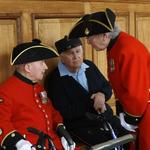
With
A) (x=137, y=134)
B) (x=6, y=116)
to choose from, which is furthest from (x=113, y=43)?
(x=6, y=116)

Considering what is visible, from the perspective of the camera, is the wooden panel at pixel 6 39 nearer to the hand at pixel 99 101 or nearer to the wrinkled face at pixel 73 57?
the wrinkled face at pixel 73 57

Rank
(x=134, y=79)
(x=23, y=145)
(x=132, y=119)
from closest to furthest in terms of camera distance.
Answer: (x=23, y=145), (x=134, y=79), (x=132, y=119)

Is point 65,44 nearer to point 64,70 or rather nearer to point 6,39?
point 64,70

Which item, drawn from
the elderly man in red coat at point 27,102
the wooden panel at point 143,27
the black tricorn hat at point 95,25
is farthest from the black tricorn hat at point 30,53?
the wooden panel at point 143,27

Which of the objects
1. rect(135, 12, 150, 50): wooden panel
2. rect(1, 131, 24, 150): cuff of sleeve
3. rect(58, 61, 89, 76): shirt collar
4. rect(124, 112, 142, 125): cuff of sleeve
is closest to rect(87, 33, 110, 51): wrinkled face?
rect(124, 112, 142, 125): cuff of sleeve

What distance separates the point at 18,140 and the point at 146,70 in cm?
76

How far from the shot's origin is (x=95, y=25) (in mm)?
2074

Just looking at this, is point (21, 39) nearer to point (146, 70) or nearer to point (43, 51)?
point (43, 51)

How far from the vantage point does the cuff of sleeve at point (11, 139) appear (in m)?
1.85

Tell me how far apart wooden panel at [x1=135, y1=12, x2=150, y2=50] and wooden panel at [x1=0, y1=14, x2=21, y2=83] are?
4.41ft

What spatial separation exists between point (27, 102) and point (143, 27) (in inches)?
69.0

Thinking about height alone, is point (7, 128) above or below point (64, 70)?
below

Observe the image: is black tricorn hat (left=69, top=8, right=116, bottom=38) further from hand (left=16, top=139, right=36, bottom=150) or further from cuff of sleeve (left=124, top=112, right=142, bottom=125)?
hand (left=16, top=139, right=36, bottom=150)

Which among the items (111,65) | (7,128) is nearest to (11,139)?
(7,128)
